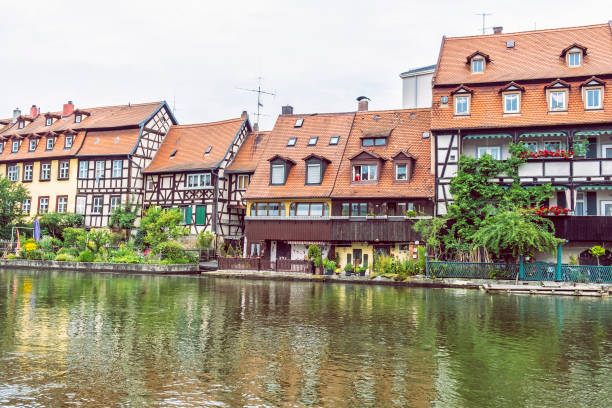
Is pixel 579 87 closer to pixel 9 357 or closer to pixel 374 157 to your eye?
pixel 374 157

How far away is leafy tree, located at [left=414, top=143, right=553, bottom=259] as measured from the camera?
3425 cm

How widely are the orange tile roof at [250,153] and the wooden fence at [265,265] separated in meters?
8.97

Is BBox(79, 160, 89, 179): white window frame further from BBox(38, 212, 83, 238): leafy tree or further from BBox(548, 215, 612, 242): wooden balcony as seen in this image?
BBox(548, 215, 612, 242): wooden balcony

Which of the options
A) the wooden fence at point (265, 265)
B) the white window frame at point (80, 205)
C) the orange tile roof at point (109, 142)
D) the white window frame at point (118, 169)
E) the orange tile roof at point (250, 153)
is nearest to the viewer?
the wooden fence at point (265, 265)

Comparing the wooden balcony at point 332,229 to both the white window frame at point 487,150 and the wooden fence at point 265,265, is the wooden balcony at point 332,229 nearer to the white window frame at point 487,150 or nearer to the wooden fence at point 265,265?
the wooden fence at point 265,265

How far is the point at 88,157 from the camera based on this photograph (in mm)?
51656

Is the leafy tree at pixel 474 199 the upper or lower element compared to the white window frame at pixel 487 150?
lower

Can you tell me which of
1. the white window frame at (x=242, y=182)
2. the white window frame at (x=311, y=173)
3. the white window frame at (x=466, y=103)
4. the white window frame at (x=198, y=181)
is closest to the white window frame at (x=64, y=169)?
the white window frame at (x=198, y=181)

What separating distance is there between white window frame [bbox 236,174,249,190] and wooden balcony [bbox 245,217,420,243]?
19.9 feet

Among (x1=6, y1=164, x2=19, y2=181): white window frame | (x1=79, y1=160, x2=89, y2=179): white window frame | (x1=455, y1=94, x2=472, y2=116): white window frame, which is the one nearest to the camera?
(x1=455, y1=94, x2=472, y2=116): white window frame

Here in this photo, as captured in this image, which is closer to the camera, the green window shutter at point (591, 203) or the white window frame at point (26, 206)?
the green window shutter at point (591, 203)

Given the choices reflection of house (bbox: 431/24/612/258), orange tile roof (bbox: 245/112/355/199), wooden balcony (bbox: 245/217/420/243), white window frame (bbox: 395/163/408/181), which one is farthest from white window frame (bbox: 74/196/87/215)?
reflection of house (bbox: 431/24/612/258)

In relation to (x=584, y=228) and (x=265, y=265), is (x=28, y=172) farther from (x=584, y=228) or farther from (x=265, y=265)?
(x=584, y=228)

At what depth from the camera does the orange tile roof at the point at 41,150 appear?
52875 mm
